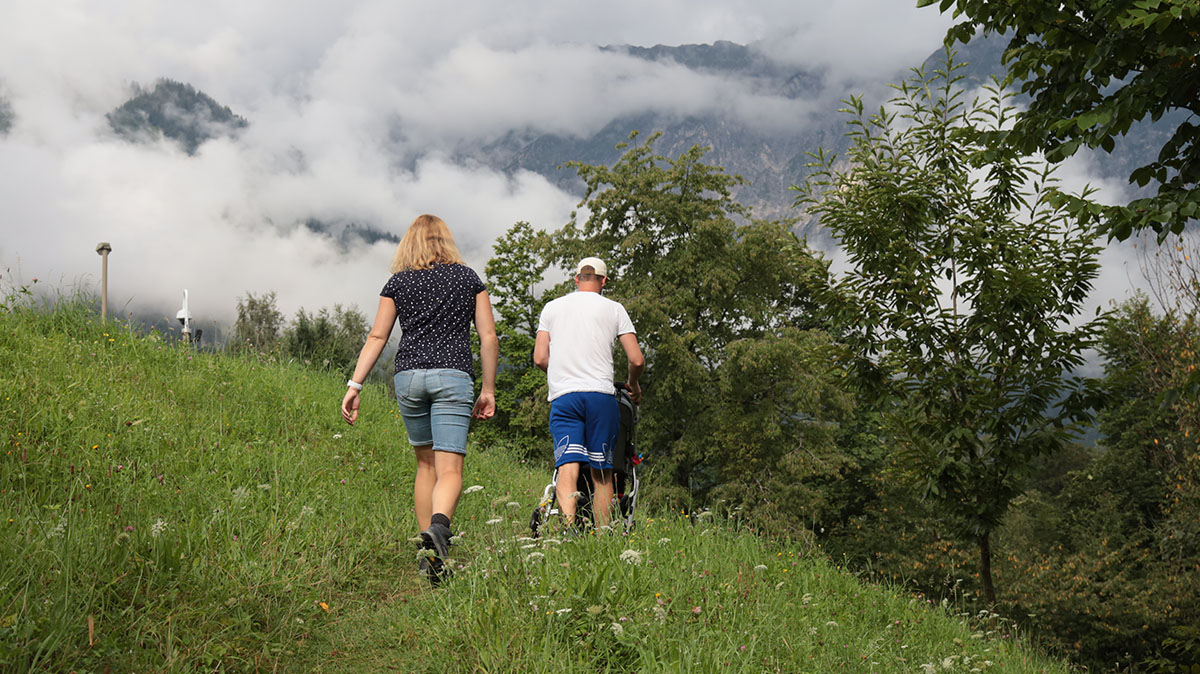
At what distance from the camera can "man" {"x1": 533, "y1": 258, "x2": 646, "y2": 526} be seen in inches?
191

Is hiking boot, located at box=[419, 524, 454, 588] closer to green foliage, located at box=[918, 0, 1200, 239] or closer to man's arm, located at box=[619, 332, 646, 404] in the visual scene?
man's arm, located at box=[619, 332, 646, 404]

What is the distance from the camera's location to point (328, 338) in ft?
95.7

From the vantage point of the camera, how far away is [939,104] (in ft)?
29.8

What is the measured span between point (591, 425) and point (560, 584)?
5.65ft

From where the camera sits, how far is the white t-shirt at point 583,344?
4.93m

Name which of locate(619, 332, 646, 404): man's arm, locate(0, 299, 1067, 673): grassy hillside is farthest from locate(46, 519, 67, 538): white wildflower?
locate(619, 332, 646, 404): man's arm

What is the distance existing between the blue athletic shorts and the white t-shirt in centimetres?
7

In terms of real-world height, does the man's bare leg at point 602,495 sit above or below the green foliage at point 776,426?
below

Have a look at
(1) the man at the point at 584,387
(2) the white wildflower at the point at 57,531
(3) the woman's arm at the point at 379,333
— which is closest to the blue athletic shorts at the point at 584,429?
(1) the man at the point at 584,387

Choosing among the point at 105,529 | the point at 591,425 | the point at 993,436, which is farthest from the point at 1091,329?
the point at 105,529

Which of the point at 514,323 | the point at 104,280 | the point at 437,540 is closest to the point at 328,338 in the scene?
the point at 514,323

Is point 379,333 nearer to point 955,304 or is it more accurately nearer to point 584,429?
point 584,429

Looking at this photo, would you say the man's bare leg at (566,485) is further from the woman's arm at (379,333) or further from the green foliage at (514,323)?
the green foliage at (514,323)

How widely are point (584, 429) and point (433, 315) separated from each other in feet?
3.94
